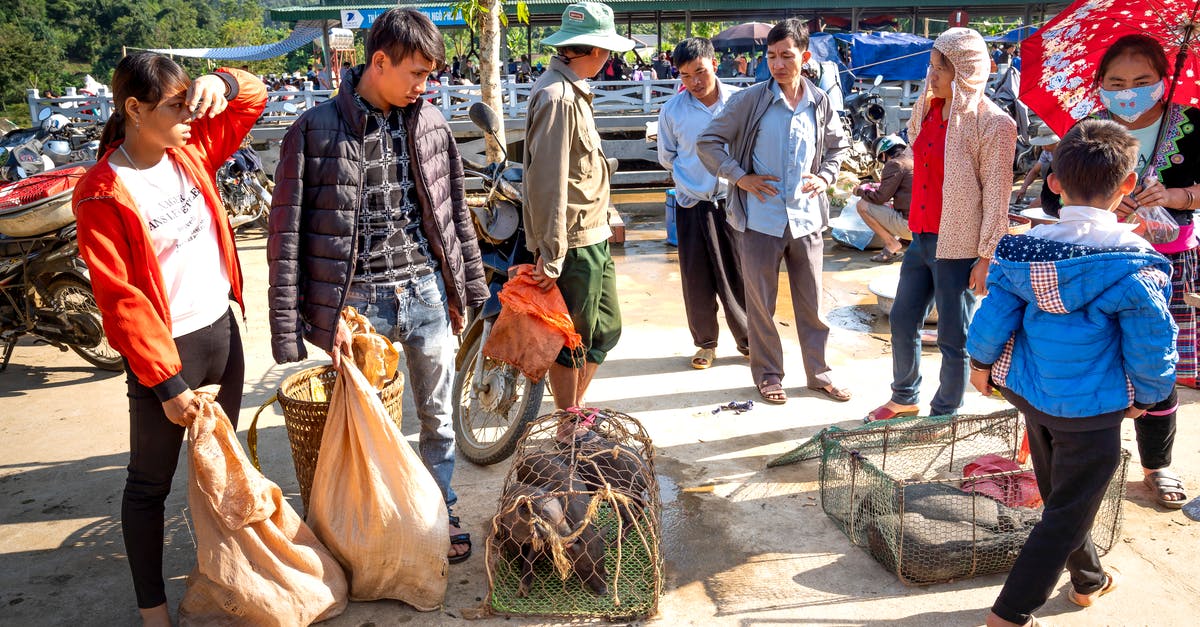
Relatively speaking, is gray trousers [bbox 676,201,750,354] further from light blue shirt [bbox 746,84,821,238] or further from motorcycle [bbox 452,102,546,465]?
motorcycle [bbox 452,102,546,465]

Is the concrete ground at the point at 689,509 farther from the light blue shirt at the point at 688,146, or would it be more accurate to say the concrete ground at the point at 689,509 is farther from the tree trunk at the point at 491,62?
the tree trunk at the point at 491,62

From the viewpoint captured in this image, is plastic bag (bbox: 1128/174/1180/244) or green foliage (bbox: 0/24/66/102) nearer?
plastic bag (bbox: 1128/174/1180/244)

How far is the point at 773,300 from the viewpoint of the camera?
4699 mm

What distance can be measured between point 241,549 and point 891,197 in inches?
178

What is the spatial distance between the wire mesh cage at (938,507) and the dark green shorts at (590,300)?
1.09 meters

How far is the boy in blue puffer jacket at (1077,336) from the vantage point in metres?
2.27

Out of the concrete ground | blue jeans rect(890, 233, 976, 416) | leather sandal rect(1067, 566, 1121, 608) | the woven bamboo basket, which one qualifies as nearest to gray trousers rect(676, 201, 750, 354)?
the concrete ground

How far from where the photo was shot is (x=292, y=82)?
23406mm

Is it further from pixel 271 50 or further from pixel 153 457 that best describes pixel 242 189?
pixel 271 50

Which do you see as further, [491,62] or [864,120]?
[864,120]

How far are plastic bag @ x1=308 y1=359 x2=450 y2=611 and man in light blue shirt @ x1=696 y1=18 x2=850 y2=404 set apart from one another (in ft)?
7.54

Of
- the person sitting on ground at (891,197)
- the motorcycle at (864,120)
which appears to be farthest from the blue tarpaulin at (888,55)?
the person sitting on ground at (891,197)

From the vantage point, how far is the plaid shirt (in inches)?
116

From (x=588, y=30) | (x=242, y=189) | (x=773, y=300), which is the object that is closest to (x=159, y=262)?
(x=588, y=30)
